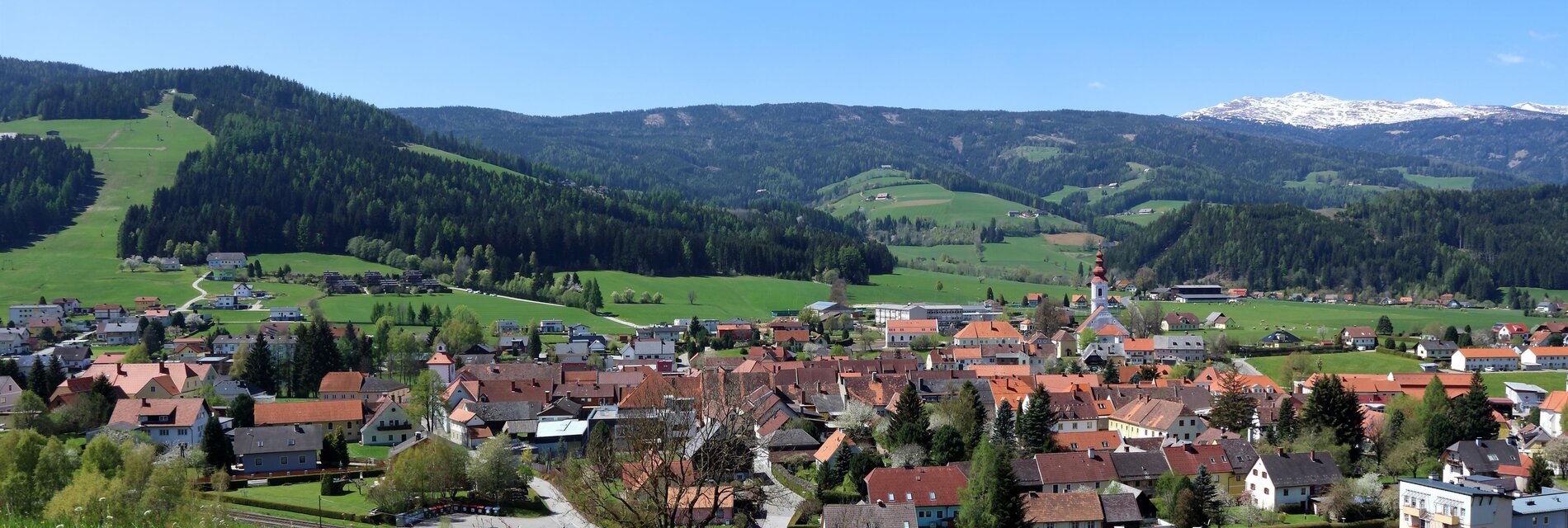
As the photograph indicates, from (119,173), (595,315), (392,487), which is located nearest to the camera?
(392,487)

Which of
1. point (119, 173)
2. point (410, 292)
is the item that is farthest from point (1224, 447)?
point (119, 173)

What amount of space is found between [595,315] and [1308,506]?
69.0 m

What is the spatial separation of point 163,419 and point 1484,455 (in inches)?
2039

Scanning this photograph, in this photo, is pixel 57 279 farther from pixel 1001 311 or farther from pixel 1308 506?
pixel 1308 506

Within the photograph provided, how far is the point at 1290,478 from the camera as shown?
43812 millimetres

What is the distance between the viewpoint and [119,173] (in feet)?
493

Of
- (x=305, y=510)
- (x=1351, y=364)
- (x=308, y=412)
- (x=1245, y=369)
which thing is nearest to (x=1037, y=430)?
(x=305, y=510)

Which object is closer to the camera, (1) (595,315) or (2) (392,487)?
(2) (392,487)

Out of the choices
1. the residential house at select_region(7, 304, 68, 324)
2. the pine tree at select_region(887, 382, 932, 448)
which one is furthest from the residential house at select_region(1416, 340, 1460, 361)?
the residential house at select_region(7, 304, 68, 324)

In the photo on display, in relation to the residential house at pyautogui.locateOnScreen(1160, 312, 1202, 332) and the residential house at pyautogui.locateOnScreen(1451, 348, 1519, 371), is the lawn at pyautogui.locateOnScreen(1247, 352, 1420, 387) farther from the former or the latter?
the residential house at pyautogui.locateOnScreen(1160, 312, 1202, 332)

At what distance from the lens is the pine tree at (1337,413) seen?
1971 inches

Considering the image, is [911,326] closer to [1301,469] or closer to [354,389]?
[354,389]

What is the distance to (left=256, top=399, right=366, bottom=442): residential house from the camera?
174 feet

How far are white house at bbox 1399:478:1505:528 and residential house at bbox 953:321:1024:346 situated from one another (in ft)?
151
